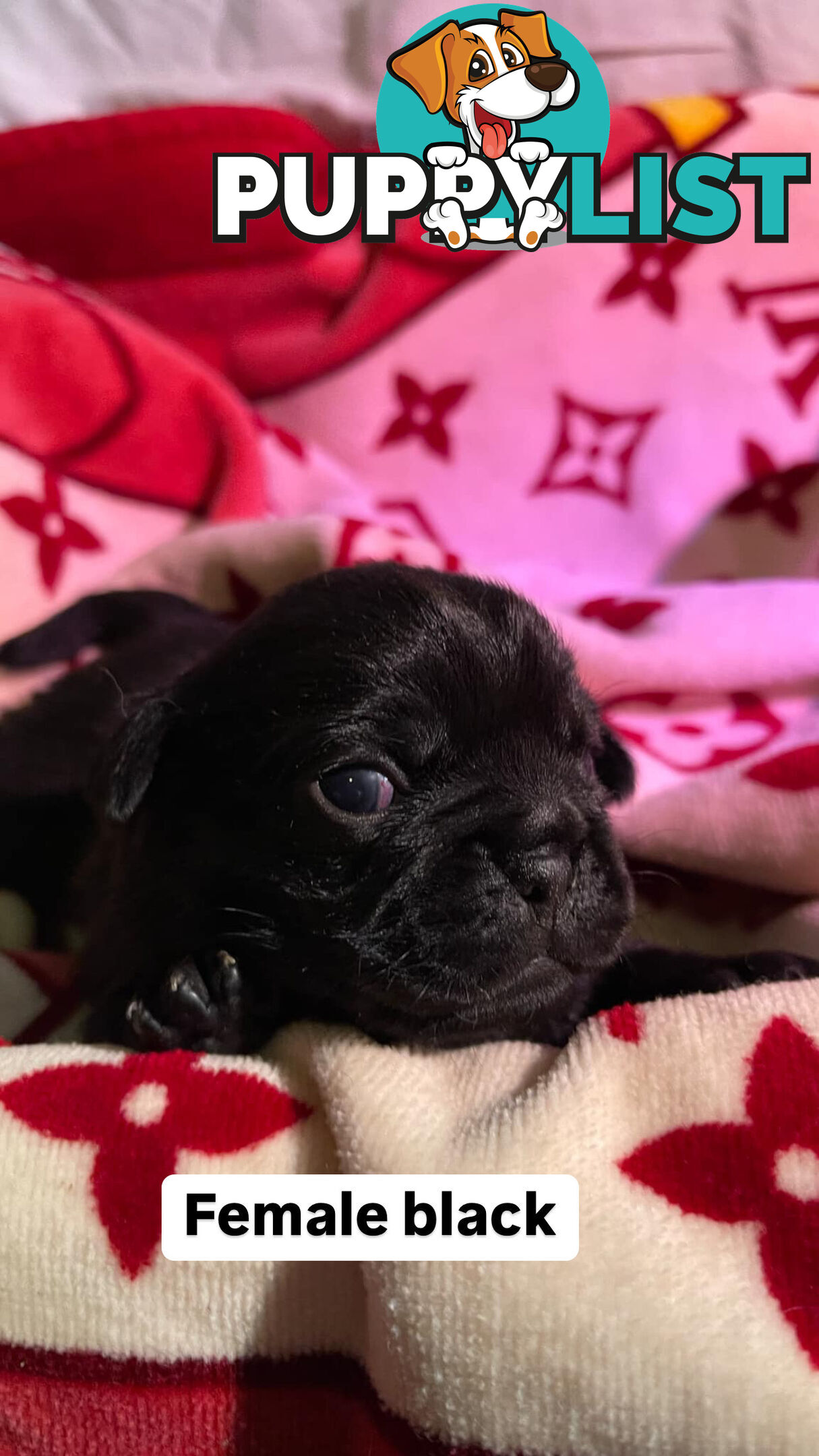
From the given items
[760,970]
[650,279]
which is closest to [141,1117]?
[760,970]

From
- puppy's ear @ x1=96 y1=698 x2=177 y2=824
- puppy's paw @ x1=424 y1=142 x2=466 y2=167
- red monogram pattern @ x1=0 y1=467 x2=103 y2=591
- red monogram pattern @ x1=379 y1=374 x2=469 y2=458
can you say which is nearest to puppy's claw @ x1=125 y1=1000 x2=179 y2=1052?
puppy's ear @ x1=96 y1=698 x2=177 y2=824

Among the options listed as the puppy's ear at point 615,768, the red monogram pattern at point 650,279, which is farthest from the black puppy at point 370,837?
the red monogram pattern at point 650,279

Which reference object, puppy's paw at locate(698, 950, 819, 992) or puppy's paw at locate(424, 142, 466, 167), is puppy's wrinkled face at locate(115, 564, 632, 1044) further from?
puppy's paw at locate(424, 142, 466, 167)

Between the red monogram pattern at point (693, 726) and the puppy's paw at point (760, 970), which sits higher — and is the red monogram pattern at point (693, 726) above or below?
above

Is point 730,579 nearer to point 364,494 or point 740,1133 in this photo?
point 364,494

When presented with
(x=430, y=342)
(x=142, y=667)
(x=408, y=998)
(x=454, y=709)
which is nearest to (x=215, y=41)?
(x=430, y=342)

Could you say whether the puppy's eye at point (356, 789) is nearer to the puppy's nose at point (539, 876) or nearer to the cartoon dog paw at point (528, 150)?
the puppy's nose at point (539, 876)
